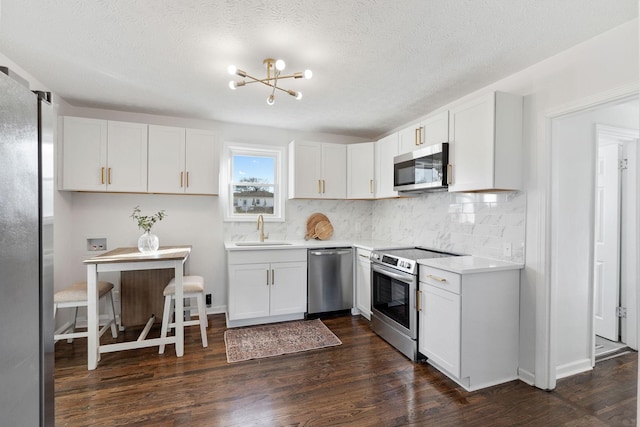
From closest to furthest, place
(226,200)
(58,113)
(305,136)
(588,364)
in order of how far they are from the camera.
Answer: (588,364) → (58,113) → (226,200) → (305,136)

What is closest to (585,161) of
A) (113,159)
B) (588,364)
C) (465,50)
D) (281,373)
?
(465,50)

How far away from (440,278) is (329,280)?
5.41 ft

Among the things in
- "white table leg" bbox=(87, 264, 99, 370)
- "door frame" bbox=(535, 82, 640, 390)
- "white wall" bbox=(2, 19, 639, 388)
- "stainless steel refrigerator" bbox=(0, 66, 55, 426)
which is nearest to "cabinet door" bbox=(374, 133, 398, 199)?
"white wall" bbox=(2, 19, 639, 388)

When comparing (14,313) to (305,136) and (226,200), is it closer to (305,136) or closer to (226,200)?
(226,200)

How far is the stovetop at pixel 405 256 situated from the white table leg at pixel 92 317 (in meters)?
2.66

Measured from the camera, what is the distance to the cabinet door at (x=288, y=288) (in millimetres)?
3555

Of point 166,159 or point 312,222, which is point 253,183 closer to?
point 312,222

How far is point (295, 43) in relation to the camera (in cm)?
207

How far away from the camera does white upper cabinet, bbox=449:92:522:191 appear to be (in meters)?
2.32

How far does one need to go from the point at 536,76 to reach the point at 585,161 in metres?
0.84

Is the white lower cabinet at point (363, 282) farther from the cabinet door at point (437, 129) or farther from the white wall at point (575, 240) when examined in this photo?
the white wall at point (575, 240)

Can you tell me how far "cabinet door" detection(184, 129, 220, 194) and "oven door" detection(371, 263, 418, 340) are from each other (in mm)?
2197

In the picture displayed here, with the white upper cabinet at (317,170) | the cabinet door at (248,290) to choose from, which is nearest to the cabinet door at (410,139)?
the white upper cabinet at (317,170)

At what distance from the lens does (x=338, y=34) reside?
196 centimetres
